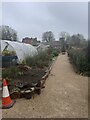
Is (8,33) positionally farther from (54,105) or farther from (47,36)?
(54,105)

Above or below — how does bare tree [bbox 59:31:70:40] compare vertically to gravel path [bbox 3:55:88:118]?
above

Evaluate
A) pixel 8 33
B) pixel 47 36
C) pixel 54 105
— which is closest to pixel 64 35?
pixel 47 36

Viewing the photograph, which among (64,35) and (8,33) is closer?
(8,33)

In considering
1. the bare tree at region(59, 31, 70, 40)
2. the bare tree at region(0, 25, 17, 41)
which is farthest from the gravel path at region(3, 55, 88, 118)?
the bare tree at region(59, 31, 70, 40)

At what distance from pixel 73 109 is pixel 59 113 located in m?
0.54

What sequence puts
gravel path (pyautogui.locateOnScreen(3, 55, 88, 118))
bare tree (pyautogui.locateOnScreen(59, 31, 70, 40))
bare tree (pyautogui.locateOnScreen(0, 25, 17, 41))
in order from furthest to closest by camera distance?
bare tree (pyautogui.locateOnScreen(59, 31, 70, 40)), bare tree (pyautogui.locateOnScreen(0, 25, 17, 41)), gravel path (pyautogui.locateOnScreen(3, 55, 88, 118))

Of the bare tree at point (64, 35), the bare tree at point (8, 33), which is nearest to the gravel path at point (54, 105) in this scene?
the bare tree at point (8, 33)

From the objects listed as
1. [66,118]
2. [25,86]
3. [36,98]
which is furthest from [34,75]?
[66,118]

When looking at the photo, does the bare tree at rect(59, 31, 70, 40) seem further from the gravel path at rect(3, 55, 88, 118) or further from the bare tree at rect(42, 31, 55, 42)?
the gravel path at rect(3, 55, 88, 118)

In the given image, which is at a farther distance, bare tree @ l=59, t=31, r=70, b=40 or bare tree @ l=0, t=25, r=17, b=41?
bare tree @ l=59, t=31, r=70, b=40

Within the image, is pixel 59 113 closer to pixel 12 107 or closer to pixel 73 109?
pixel 73 109

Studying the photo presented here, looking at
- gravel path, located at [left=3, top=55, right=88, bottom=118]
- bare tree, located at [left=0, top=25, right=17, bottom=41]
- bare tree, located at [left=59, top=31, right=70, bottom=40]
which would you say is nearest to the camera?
gravel path, located at [left=3, top=55, right=88, bottom=118]

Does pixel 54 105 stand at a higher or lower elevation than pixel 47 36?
lower

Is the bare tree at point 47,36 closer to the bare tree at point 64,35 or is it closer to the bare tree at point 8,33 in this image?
the bare tree at point 64,35
